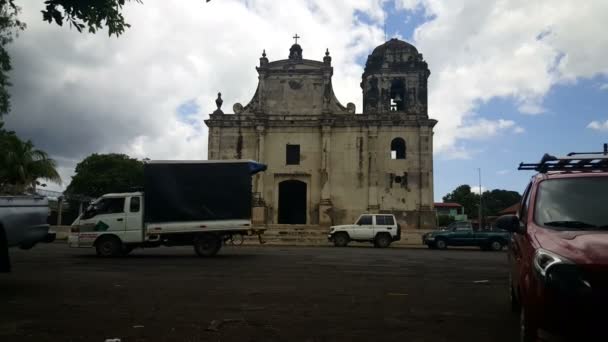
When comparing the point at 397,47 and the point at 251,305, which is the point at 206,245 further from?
the point at 397,47

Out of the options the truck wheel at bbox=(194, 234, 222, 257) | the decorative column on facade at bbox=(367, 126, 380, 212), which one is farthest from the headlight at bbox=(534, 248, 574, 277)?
the decorative column on facade at bbox=(367, 126, 380, 212)

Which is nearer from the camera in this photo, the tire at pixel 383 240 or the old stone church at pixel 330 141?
the tire at pixel 383 240

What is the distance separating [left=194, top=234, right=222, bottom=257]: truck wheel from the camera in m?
15.1

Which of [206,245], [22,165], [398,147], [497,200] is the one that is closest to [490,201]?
[497,200]

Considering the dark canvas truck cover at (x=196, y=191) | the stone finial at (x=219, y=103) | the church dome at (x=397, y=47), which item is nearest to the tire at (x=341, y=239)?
the dark canvas truck cover at (x=196, y=191)

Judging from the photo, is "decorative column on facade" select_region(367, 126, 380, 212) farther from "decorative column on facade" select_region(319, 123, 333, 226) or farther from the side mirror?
the side mirror

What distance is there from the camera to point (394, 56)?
33.8m

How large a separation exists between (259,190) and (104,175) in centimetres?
2064

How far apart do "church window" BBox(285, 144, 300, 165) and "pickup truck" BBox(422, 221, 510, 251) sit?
12.2 m

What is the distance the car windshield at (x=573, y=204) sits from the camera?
164 inches

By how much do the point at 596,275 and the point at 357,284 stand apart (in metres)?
5.67

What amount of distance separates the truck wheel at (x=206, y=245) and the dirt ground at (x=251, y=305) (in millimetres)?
4226

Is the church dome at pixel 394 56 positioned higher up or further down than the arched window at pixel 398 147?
higher up

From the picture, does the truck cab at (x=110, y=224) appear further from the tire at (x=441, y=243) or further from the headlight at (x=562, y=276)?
the tire at (x=441, y=243)
